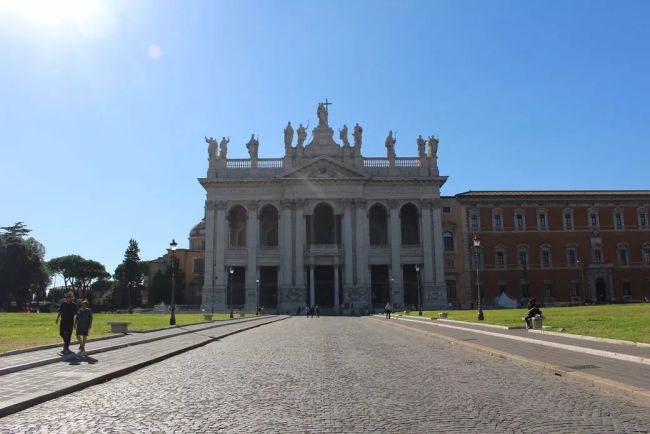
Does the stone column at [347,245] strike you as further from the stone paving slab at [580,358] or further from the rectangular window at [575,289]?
the stone paving slab at [580,358]

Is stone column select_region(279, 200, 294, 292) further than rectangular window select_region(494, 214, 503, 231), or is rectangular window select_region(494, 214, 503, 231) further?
rectangular window select_region(494, 214, 503, 231)

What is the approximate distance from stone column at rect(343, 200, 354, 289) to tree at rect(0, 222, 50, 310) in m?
41.0

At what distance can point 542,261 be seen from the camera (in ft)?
241

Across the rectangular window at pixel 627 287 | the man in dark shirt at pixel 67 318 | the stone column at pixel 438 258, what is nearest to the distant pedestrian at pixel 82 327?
the man in dark shirt at pixel 67 318

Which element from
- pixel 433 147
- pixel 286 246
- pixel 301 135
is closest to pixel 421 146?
pixel 433 147

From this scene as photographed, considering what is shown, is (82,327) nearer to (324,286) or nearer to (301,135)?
(324,286)

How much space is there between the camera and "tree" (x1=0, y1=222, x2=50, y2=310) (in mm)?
73438

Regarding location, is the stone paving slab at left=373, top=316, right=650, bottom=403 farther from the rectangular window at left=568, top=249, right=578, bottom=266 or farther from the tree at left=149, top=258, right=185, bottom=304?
the tree at left=149, top=258, right=185, bottom=304

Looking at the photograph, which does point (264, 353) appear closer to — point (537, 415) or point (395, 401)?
point (395, 401)

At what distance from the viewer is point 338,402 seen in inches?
345

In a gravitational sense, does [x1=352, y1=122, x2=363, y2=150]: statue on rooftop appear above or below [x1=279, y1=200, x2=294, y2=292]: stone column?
above

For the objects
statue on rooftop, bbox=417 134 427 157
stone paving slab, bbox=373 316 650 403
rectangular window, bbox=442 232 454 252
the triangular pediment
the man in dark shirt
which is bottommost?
stone paving slab, bbox=373 316 650 403

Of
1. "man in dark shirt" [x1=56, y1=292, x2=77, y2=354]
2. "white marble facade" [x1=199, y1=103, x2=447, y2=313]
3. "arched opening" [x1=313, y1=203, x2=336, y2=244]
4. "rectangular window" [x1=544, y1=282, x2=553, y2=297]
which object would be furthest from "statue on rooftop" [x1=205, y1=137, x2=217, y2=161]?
"man in dark shirt" [x1=56, y1=292, x2=77, y2=354]

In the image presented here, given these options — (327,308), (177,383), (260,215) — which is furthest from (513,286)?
(177,383)
